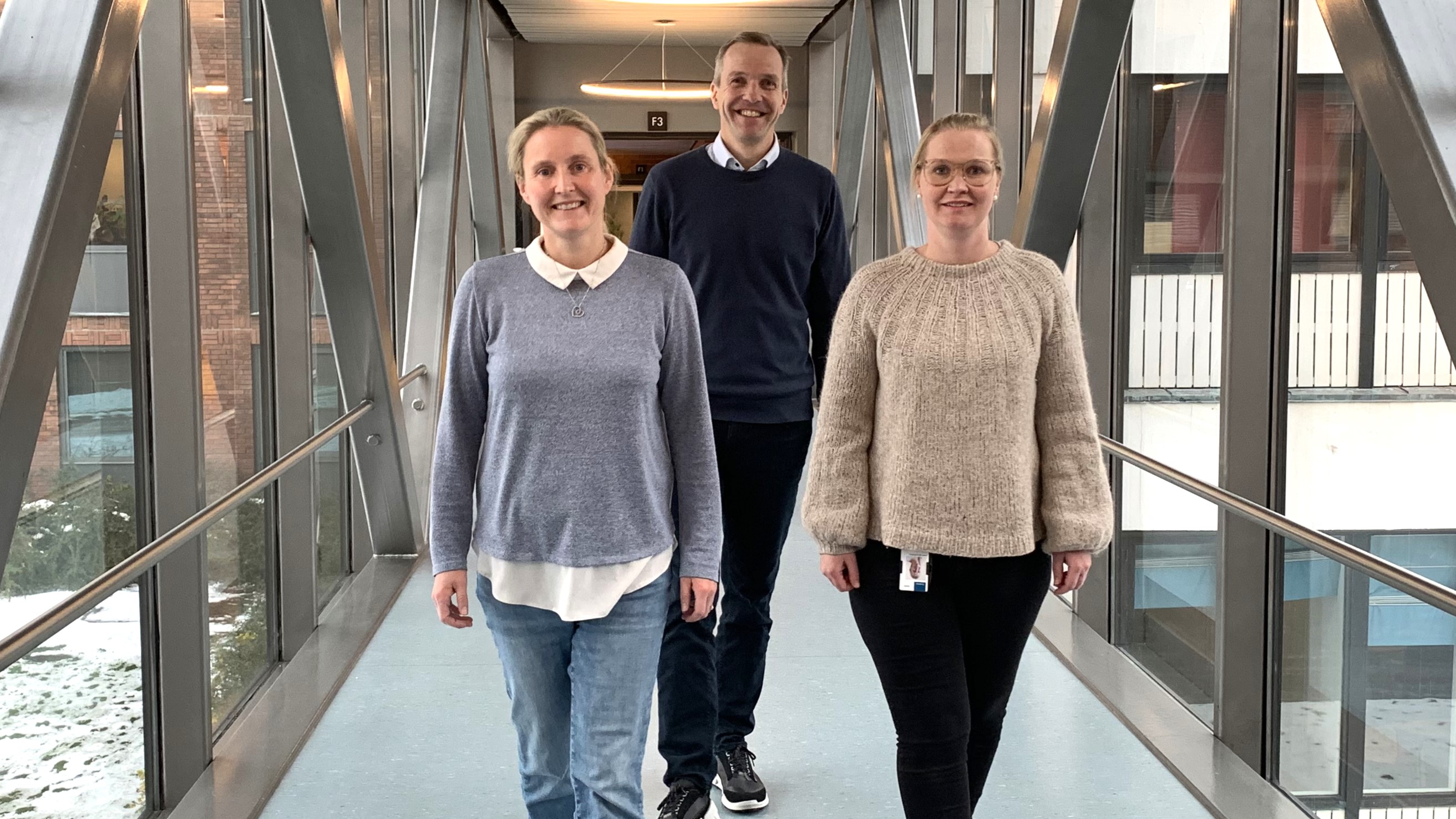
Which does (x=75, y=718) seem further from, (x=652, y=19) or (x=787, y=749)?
(x=652, y=19)

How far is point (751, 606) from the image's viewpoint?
10.2ft

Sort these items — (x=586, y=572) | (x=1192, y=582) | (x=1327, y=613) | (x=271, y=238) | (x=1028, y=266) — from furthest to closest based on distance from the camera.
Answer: (x=271, y=238) → (x=1192, y=582) → (x=1327, y=613) → (x=1028, y=266) → (x=586, y=572)

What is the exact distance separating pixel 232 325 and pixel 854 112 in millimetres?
5970

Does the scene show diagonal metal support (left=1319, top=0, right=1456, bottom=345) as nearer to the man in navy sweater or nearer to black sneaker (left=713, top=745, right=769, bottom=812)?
the man in navy sweater

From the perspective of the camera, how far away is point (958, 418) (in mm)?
2291

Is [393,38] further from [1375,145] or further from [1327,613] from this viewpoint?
[1375,145]

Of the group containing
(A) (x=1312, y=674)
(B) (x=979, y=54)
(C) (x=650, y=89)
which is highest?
(C) (x=650, y=89)

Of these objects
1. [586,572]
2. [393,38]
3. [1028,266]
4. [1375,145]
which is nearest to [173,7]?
[586,572]

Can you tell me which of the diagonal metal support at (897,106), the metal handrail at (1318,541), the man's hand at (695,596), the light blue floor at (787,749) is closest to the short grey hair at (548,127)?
the man's hand at (695,596)

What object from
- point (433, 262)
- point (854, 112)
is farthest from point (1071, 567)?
point (854, 112)

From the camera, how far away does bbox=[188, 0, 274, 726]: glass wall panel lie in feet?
12.7

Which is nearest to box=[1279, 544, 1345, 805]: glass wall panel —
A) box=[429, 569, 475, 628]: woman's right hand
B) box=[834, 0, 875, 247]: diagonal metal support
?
box=[429, 569, 475, 628]: woman's right hand

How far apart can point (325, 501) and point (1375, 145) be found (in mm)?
4409

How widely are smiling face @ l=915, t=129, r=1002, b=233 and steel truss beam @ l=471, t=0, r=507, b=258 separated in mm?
6467
